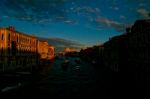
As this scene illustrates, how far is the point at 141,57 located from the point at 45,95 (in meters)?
23.4

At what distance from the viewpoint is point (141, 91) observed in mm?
40625

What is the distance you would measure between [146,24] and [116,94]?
18.6 m

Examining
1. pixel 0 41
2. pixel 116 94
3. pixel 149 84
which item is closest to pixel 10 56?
pixel 0 41

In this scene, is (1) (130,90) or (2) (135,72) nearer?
(1) (130,90)

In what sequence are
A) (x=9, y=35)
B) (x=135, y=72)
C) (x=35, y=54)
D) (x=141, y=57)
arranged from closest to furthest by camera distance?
(x=141, y=57), (x=135, y=72), (x=9, y=35), (x=35, y=54)

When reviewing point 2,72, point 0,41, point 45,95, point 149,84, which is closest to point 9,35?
point 0,41

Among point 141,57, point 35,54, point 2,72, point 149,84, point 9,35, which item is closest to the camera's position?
point 149,84

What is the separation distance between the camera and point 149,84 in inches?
1687

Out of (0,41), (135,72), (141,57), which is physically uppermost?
(0,41)

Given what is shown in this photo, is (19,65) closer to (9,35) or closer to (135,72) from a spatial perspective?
(9,35)

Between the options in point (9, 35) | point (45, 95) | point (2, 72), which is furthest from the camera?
point (9, 35)

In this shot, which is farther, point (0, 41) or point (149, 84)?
point (0, 41)

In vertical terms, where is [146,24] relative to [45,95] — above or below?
above

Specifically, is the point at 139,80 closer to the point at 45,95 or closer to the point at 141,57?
the point at 141,57
